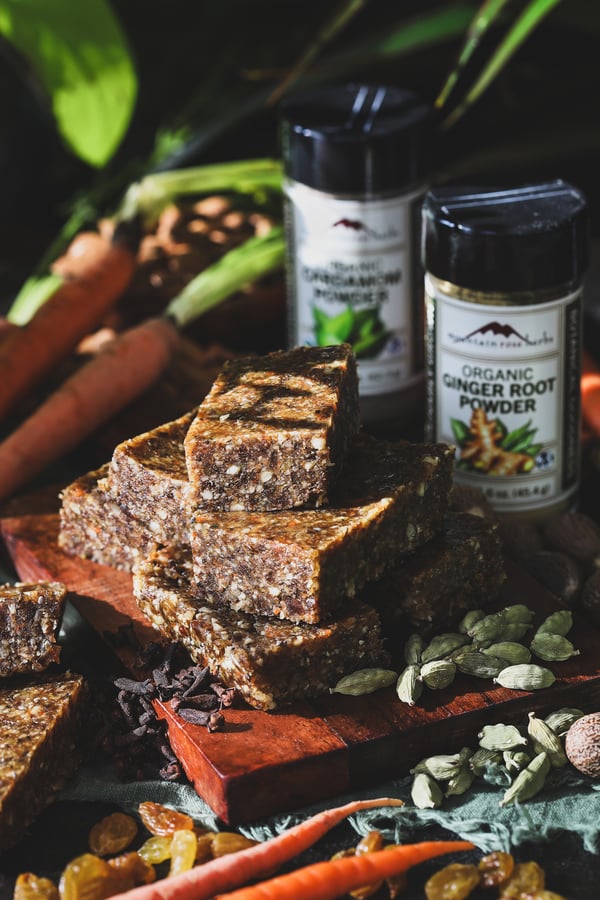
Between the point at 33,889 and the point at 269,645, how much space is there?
0.46 m

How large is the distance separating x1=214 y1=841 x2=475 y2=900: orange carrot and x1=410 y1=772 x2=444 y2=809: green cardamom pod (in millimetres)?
131

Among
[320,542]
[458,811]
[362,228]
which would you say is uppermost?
[362,228]

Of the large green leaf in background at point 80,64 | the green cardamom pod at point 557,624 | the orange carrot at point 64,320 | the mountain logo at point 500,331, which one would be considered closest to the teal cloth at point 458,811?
the green cardamom pod at point 557,624

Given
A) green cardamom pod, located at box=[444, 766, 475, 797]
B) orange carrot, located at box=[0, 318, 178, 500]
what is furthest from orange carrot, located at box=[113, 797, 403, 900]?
orange carrot, located at box=[0, 318, 178, 500]

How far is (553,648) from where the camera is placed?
1.98m

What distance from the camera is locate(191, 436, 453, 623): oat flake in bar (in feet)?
6.04

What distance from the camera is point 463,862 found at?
1.71 metres

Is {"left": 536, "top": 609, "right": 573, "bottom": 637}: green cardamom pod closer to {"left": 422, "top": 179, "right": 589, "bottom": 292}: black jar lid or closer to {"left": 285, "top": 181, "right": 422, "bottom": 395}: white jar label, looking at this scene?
{"left": 422, "top": 179, "right": 589, "bottom": 292}: black jar lid

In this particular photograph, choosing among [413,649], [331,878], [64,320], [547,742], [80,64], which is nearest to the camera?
[331,878]

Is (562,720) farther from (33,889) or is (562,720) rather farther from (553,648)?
(33,889)

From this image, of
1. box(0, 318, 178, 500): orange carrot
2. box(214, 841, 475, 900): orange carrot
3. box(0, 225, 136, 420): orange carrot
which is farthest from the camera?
box(0, 225, 136, 420): orange carrot

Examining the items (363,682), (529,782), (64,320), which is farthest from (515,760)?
(64,320)

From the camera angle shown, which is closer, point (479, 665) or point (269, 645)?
point (269, 645)

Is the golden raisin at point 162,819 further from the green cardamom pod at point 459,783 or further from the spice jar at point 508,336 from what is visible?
the spice jar at point 508,336
